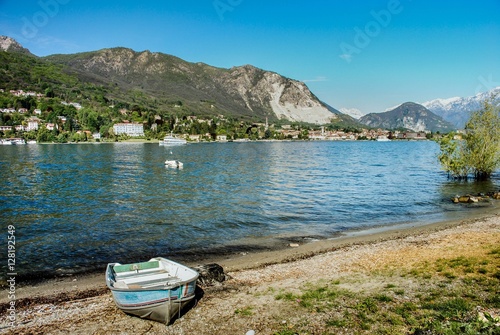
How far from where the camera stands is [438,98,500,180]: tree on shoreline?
163ft

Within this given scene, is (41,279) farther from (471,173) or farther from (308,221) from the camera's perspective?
(471,173)

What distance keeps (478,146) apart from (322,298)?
4833 cm

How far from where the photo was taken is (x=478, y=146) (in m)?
50.8

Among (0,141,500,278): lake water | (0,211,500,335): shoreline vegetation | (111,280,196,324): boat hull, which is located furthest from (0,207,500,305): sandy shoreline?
(111,280,196,324): boat hull

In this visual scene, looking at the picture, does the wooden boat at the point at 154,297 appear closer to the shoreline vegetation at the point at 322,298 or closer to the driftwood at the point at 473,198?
the shoreline vegetation at the point at 322,298

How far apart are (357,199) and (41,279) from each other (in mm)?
34163

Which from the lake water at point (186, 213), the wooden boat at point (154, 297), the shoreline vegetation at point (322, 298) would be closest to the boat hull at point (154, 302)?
the wooden boat at point (154, 297)

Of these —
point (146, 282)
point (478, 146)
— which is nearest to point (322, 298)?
point (146, 282)

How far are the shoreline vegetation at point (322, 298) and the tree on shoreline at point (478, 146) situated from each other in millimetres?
35591

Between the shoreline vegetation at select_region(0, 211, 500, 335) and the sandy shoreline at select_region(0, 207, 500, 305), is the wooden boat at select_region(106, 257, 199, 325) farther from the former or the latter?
the sandy shoreline at select_region(0, 207, 500, 305)

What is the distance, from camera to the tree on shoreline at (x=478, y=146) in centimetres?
4959

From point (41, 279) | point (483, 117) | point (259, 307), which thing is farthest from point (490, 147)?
point (41, 279)

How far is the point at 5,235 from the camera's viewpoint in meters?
25.8

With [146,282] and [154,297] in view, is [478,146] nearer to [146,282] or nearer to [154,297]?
[146,282]
